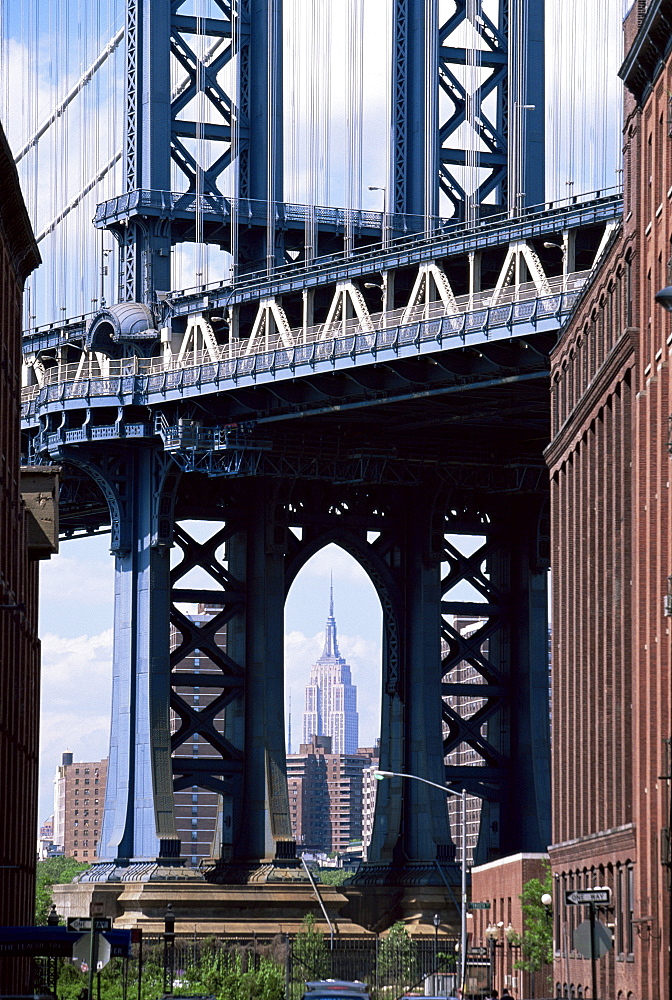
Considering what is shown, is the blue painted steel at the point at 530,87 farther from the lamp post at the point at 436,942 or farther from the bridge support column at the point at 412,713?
the lamp post at the point at 436,942

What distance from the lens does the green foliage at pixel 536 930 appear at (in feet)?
251

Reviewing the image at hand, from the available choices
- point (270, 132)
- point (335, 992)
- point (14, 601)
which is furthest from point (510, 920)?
point (335, 992)

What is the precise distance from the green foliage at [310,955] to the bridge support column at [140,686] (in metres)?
5.94

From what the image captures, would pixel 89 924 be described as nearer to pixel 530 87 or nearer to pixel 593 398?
pixel 593 398

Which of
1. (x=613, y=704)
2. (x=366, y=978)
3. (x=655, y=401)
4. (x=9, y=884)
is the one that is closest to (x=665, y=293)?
(x=655, y=401)

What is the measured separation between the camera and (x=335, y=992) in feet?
152

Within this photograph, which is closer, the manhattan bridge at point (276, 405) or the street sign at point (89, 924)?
the street sign at point (89, 924)

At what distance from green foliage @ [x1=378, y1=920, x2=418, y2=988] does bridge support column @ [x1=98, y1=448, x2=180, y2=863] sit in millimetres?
9195

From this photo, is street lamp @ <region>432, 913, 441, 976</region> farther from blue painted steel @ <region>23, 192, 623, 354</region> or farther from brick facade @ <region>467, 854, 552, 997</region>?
blue painted steel @ <region>23, 192, 623, 354</region>

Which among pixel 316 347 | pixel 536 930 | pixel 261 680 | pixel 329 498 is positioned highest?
pixel 316 347

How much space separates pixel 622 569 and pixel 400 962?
31.3m

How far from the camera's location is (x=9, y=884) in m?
64.9

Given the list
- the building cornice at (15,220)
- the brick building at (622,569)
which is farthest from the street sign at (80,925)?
the building cornice at (15,220)

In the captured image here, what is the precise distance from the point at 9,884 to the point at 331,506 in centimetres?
4149
